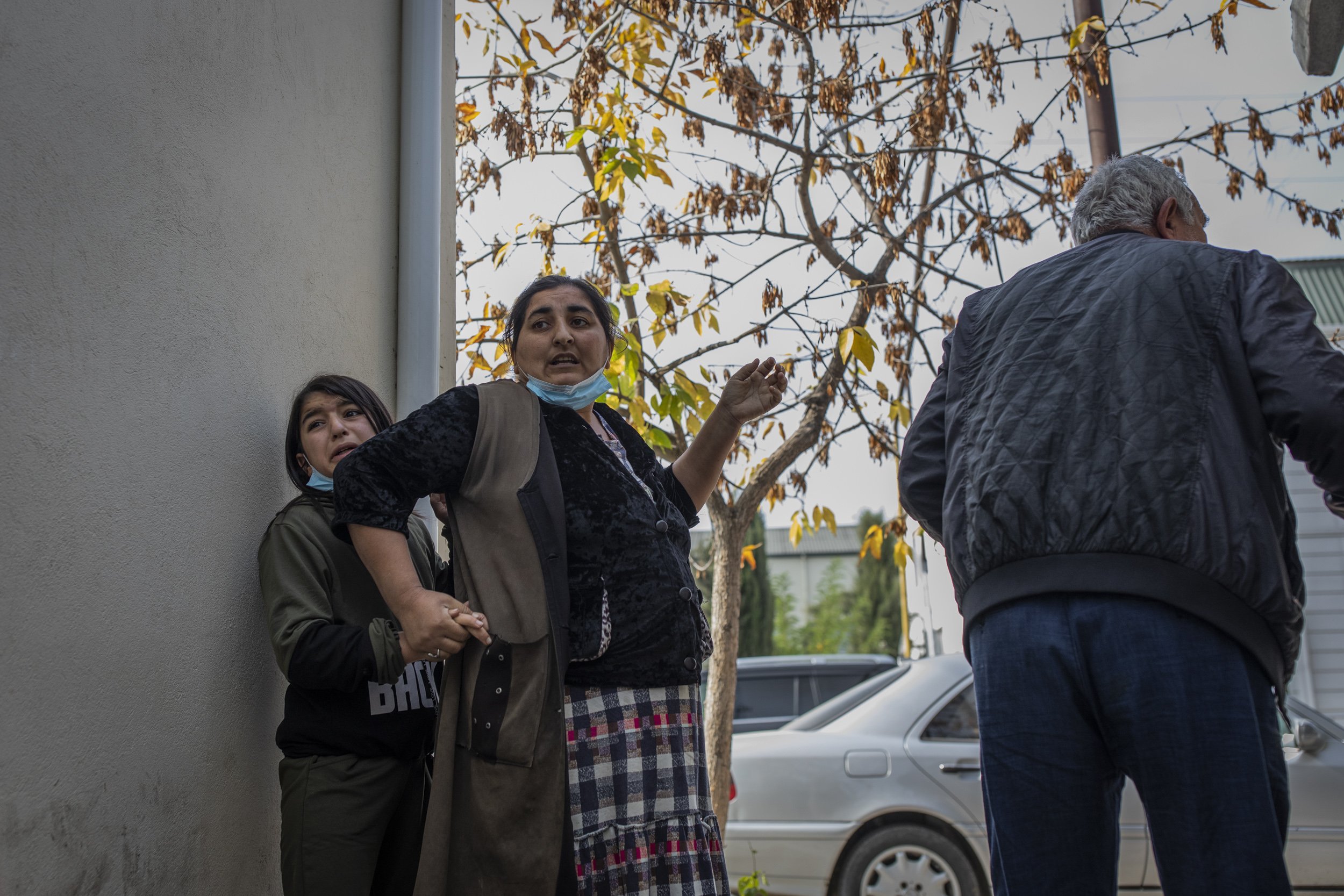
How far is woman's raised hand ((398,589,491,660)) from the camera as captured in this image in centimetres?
207

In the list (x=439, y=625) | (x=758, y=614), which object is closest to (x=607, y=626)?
(x=439, y=625)

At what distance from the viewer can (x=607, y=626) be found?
2219 mm

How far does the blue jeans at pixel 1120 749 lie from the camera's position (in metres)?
1.80

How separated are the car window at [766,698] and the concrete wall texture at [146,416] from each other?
6825 mm

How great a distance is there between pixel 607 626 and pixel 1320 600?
38.8 ft

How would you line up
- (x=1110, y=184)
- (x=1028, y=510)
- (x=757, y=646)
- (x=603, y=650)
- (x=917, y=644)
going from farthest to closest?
(x=757, y=646)
(x=917, y=644)
(x=1110, y=184)
(x=603, y=650)
(x=1028, y=510)

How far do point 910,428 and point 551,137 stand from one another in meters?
4.17

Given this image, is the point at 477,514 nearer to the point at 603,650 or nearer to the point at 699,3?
the point at 603,650

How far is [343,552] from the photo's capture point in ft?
8.32

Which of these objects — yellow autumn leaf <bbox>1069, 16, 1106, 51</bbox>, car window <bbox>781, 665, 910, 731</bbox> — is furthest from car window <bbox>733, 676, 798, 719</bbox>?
yellow autumn leaf <bbox>1069, 16, 1106, 51</bbox>

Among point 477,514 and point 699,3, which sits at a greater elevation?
point 699,3

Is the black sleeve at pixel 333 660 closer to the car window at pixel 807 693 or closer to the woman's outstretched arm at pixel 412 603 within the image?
the woman's outstretched arm at pixel 412 603

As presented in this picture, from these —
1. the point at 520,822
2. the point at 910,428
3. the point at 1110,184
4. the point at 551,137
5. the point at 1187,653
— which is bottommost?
the point at 520,822

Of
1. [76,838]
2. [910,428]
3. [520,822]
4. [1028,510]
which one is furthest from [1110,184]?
[76,838]
